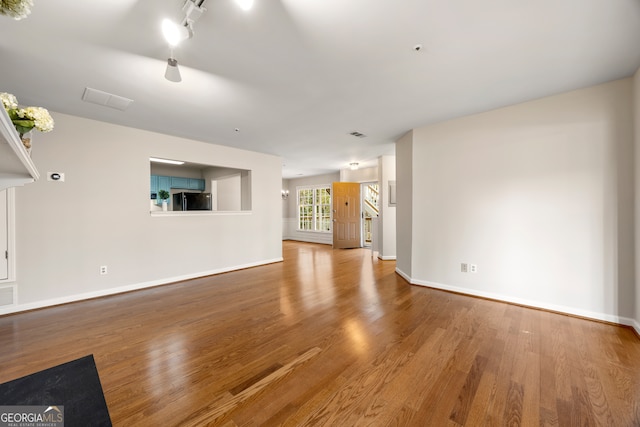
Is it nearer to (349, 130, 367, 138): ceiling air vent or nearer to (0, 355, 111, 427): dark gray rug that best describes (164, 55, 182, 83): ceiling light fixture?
(0, 355, 111, 427): dark gray rug

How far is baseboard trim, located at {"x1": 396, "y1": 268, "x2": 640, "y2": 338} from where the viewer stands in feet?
8.12

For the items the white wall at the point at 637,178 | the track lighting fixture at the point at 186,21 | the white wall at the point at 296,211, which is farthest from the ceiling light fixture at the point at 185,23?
the white wall at the point at 296,211

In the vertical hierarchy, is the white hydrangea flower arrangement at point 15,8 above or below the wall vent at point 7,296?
above

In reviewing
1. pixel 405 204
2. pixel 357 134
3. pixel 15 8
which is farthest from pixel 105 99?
pixel 405 204

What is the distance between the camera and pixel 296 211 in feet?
30.8

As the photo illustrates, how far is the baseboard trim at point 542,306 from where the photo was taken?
8.12 feet

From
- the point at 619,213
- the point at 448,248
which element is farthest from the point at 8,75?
the point at 619,213

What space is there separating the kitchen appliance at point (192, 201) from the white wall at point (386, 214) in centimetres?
394

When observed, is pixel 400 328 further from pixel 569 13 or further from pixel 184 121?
pixel 184 121

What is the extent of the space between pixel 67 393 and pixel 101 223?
2499mm

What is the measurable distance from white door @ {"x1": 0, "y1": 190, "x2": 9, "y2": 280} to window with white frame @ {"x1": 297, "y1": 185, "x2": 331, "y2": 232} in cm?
681

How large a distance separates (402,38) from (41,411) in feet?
11.1

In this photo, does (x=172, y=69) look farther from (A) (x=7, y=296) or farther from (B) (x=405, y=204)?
(B) (x=405, y=204)

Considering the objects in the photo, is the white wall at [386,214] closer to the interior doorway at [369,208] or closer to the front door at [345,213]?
the front door at [345,213]
